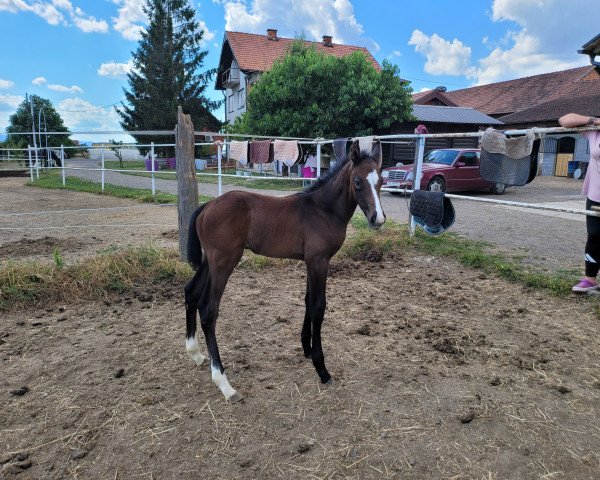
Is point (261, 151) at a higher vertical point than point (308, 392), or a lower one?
higher

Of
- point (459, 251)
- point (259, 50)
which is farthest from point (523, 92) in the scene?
point (459, 251)

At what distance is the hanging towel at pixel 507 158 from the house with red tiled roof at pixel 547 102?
1527cm

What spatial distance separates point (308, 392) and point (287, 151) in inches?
217

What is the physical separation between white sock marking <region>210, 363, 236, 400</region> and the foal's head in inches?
53.6

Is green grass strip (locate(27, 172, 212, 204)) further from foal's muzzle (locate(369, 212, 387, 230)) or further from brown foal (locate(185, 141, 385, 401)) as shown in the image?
foal's muzzle (locate(369, 212, 387, 230))

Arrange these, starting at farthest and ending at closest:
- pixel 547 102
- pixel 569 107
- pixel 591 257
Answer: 1. pixel 547 102
2. pixel 569 107
3. pixel 591 257

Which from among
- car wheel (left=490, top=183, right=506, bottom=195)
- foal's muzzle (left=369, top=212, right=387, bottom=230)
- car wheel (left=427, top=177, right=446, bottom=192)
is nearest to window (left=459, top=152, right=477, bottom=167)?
car wheel (left=427, top=177, right=446, bottom=192)

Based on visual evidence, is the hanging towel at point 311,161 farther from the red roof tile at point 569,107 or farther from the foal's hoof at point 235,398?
the foal's hoof at point 235,398

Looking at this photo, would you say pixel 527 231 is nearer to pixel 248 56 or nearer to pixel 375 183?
pixel 375 183

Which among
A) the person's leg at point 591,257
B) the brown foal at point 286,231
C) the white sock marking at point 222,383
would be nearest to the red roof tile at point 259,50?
the person's leg at point 591,257

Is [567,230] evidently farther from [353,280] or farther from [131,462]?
[131,462]

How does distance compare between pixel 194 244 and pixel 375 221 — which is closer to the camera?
pixel 375 221

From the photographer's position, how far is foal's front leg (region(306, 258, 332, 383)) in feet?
8.84

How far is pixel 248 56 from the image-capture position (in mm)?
26828
